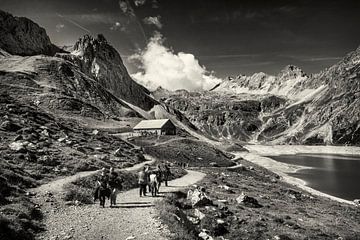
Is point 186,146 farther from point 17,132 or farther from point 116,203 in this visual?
point 116,203

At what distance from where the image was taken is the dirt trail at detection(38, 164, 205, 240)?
17484mm

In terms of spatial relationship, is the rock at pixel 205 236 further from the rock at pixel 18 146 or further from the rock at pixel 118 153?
the rock at pixel 118 153

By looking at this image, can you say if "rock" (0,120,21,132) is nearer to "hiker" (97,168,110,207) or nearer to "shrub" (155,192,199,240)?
"hiker" (97,168,110,207)

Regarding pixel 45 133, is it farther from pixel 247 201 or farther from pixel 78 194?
pixel 247 201

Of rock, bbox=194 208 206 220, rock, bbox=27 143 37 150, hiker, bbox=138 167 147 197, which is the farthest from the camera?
rock, bbox=27 143 37 150

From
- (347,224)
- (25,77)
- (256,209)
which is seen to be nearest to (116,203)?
(256,209)

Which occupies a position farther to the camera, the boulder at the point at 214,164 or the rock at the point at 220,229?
the boulder at the point at 214,164

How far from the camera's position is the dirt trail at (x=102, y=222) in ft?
57.4

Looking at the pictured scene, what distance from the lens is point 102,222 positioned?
19.8 metres

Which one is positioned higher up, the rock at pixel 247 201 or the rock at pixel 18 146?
the rock at pixel 18 146

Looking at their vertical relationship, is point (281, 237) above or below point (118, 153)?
below

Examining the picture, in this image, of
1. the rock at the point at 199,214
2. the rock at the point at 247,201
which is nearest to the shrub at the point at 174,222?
the rock at the point at 199,214

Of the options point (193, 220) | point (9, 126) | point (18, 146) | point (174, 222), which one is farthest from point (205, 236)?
point (9, 126)

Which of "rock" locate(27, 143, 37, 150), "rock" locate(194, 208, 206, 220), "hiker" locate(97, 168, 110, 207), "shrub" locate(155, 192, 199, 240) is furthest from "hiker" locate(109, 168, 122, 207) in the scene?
"rock" locate(27, 143, 37, 150)
